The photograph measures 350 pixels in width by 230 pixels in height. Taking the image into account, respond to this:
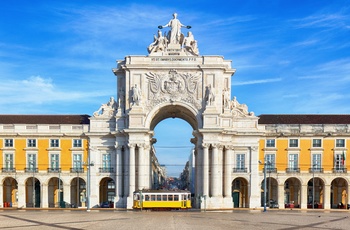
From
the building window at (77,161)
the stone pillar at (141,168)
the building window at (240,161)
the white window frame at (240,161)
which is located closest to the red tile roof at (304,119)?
the white window frame at (240,161)

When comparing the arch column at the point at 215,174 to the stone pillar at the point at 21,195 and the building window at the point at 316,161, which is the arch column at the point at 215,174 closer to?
the building window at the point at 316,161

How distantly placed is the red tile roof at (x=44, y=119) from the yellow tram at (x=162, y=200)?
22.2 metres

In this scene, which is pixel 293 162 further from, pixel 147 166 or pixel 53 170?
pixel 53 170

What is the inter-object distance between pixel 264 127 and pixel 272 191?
12076mm

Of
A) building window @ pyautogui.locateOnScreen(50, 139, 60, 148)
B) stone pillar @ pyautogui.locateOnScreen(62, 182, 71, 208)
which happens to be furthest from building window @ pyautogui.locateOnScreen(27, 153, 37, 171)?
stone pillar @ pyautogui.locateOnScreen(62, 182, 71, 208)

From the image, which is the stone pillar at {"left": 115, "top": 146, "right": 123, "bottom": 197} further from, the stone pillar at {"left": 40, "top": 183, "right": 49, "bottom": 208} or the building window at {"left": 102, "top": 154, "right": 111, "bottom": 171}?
the stone pillar at {"left": 40, "top": 183, "right": 49, "bottom": 208}

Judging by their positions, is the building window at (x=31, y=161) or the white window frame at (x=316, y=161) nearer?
the white window frame at (x=316, y=161)

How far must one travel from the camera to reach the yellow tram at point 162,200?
72.7 meters

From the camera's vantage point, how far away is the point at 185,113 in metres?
85.4

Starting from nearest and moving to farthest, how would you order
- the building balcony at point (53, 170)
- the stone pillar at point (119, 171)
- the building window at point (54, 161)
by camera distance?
the stone pillar at point (119, 171)
the building balcony at point (53, 170)
the building window at point (54, 161)

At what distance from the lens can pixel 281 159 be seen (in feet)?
280

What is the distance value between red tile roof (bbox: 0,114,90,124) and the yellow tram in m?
22.2

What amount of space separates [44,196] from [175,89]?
28207mm

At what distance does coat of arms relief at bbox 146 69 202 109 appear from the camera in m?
81.7
